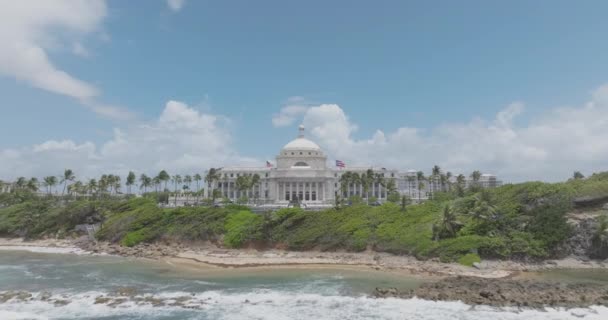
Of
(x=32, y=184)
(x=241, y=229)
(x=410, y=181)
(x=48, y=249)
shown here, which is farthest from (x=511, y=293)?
(x=32, y=184)

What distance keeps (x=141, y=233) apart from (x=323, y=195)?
65071mm

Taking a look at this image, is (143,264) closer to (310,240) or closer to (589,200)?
(310,240)

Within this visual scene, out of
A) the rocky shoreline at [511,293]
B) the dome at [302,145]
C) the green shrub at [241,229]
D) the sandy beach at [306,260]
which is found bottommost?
the rocky shoreline at [511,293]

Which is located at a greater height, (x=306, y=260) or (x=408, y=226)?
(x=408, y=226)

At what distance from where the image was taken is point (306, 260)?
48406 millimetres

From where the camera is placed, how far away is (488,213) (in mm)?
49094

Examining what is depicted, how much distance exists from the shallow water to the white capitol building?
72.0 meters

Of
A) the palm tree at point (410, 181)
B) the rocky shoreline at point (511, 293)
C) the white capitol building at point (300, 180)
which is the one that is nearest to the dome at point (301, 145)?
the white capitol building at point (300, 180)

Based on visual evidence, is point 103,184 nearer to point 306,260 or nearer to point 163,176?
point 163,176

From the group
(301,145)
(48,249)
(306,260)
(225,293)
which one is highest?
(301,145)

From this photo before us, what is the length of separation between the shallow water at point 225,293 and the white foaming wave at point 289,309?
0.19ft

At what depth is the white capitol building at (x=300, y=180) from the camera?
12112 centimetres

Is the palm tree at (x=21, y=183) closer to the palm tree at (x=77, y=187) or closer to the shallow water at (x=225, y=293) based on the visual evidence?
the palm tree at (x=77, y=187)

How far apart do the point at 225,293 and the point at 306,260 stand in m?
15.3
